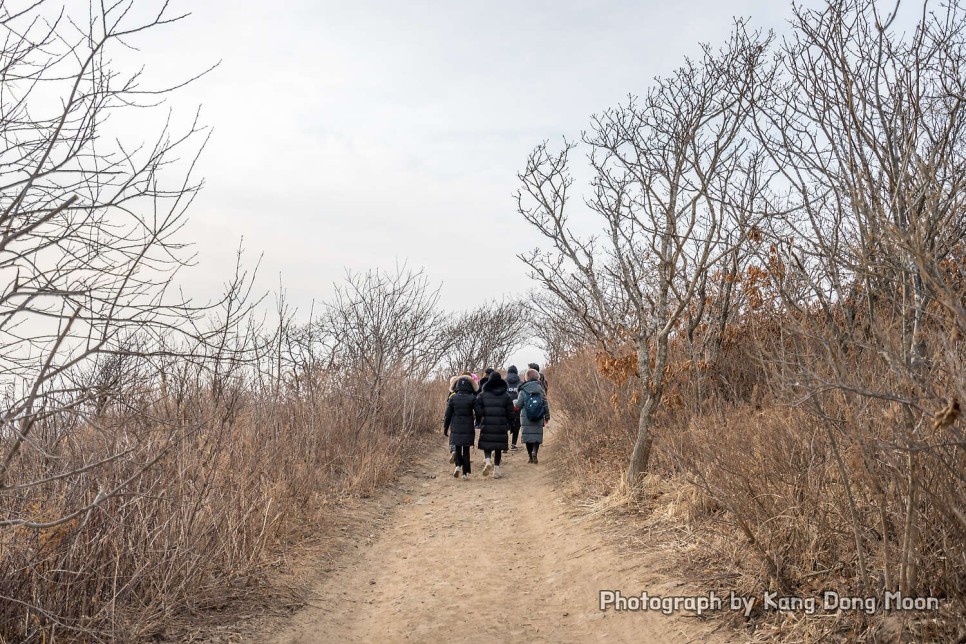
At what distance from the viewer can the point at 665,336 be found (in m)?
7.95

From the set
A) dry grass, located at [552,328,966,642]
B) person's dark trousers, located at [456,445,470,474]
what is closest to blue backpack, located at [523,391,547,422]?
person's dark trousers, located at [456,445,470,474]

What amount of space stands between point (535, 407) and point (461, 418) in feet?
5.37

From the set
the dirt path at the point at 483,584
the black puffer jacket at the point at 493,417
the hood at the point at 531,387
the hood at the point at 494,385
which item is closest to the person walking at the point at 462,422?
the black puffer jacket at the point at 493,417

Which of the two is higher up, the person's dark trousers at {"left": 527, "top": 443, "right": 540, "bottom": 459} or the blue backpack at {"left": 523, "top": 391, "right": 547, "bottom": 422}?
the blue backpack at {"left": 523, "top": 391, "right": 547, "bottom": 422}

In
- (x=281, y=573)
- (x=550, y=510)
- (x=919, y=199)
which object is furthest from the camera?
(x=550, y=510)

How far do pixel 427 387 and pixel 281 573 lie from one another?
10.5 metres

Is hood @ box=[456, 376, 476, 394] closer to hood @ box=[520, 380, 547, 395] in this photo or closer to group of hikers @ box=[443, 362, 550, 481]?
Answer: group of hikers @ box=[443, 362, 550, 481]

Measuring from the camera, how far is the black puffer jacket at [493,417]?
1145cm

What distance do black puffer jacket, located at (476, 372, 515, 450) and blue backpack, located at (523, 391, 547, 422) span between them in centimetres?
72

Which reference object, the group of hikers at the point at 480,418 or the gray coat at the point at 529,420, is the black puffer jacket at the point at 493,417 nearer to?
the group of hikers at the point at 480,418

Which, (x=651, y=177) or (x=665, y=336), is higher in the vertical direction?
(x=651, y=177)

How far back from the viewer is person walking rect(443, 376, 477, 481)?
11.3 meters

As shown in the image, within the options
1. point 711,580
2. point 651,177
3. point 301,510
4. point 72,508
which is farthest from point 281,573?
point 651,177

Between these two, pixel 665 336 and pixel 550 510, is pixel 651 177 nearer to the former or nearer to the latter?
pixel 665 336
